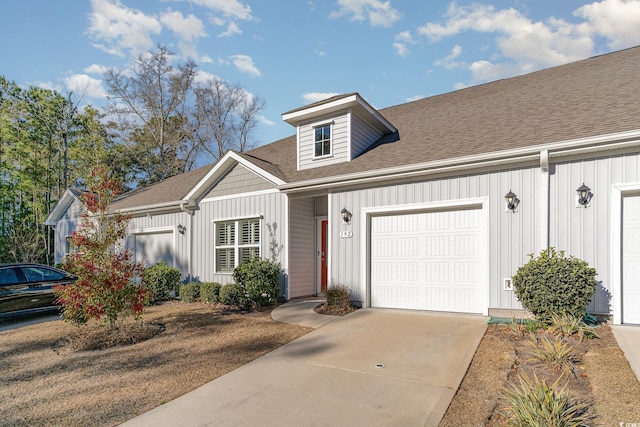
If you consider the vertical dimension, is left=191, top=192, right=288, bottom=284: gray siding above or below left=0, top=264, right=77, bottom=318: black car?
above

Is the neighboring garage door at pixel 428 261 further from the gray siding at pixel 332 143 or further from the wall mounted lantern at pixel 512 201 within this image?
the gray siding at pixel 332 143

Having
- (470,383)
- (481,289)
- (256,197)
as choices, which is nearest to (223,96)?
(256,197)

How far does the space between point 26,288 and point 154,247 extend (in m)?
4.61

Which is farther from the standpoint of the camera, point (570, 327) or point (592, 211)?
point (592, 211)

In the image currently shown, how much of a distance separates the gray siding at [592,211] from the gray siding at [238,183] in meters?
6.64

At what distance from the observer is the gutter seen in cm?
583

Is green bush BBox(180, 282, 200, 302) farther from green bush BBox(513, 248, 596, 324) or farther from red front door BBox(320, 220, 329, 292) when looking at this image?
green bush BBox(513, 248, 596, 324)

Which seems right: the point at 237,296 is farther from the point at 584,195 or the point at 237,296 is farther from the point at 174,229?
the point at 584,195

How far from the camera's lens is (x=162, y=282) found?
11.0 m

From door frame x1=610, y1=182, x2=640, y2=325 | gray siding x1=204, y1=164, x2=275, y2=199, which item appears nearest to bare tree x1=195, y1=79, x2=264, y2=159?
gray siding x1=204, y1=164, x2=275, y2=199

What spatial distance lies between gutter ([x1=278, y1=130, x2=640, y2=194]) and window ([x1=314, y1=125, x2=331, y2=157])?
144 centimetres

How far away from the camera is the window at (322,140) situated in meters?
10.1

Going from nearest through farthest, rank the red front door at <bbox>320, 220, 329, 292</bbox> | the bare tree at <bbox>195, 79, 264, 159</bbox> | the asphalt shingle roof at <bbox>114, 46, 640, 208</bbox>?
the asphalt shingle roof at <bbox>114, 46, 640, 208</bbox>
the red front door at <bbox>320, 220, 329, 292</bbox>
the bare tree at <bbox>195, 79, 264, 159</bbox>

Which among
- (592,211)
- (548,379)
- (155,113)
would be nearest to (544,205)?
(592,211)
